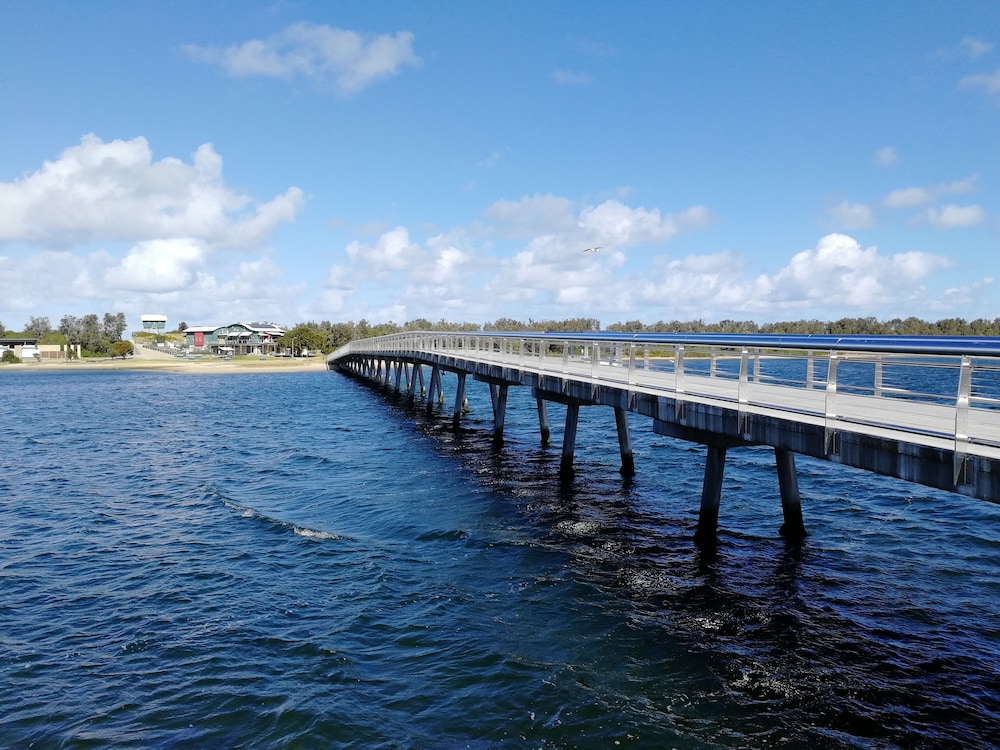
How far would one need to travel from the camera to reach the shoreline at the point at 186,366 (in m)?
110

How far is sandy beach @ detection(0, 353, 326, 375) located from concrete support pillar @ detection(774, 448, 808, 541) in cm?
9961

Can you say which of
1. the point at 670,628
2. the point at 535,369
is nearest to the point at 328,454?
the point at 535,369

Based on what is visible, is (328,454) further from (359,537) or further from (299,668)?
(299,668)

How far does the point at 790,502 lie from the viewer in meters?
16.0

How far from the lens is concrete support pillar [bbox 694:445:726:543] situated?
1517 centimetres

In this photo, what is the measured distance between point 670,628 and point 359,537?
8244mm

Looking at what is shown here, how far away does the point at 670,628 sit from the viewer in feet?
36.4

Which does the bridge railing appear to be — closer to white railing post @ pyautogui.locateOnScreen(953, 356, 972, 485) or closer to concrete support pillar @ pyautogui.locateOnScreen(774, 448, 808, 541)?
white railing post @ pyautogui.locateOnScreen(953, 356, 972, 485)

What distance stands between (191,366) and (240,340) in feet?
173

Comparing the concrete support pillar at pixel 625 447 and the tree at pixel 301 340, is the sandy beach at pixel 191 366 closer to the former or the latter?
the tree at pixel 301 340

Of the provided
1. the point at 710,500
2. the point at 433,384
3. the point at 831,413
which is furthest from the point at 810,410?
the point at 433,384

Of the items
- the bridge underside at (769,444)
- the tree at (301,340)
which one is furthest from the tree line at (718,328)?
the bridge underside at (769,444)

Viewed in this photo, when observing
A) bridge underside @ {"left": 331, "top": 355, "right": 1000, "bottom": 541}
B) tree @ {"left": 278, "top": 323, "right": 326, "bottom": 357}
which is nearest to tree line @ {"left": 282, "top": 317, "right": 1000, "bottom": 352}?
tree @ {"left": 278, "top": 323, "right": 326, "bottom": 357}

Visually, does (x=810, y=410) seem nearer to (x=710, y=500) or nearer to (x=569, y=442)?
(x=710, y=500)
